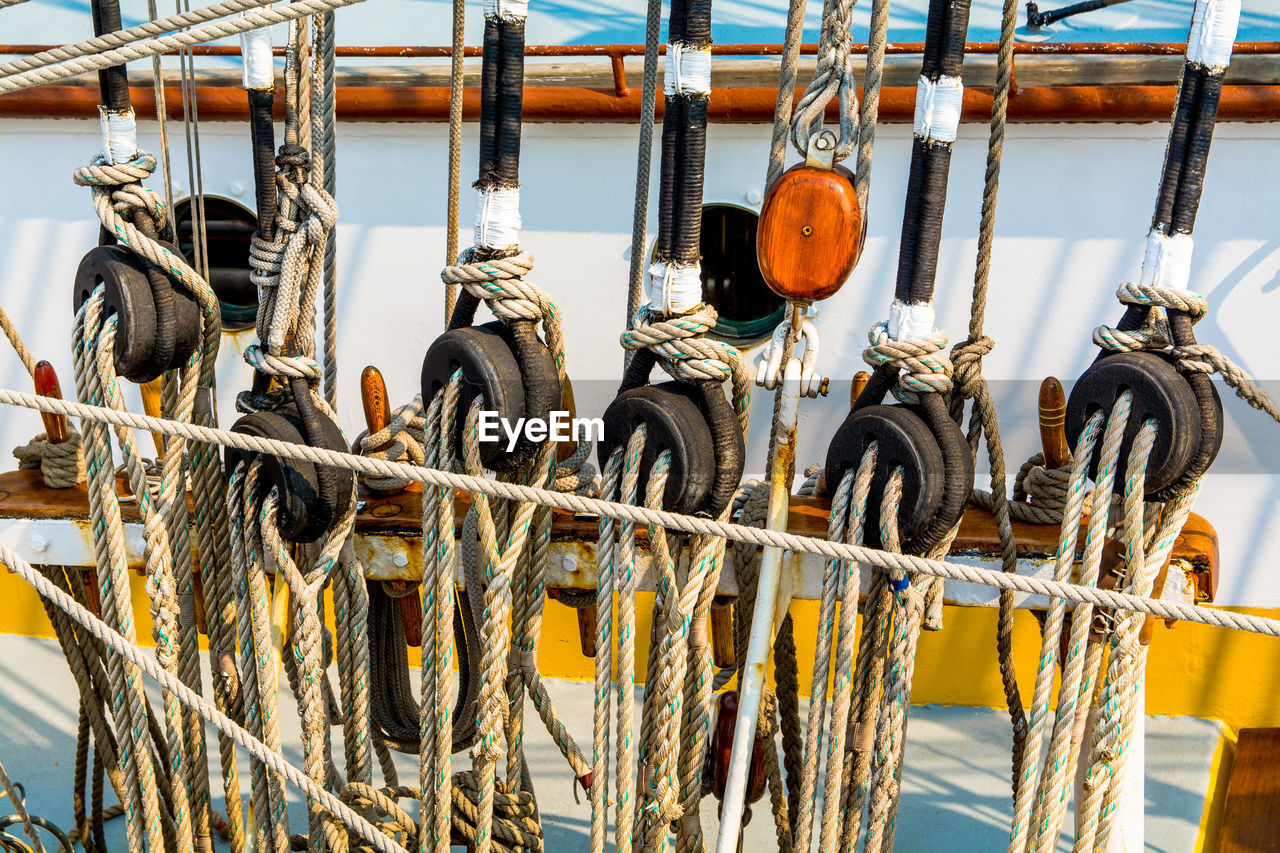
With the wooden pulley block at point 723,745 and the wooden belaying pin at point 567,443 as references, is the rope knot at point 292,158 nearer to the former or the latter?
the wooden belaying pin at point 567,443

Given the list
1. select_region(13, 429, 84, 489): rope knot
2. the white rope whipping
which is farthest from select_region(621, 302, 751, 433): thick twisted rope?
select_region(13, 429, 84, 489): rope knot

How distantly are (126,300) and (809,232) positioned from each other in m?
0.85

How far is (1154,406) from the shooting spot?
1.15 meters

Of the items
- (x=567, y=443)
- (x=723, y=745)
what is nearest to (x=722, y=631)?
(x=723, y=745)

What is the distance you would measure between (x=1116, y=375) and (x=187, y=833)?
140 cm

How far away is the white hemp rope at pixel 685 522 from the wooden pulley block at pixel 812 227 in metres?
0.30

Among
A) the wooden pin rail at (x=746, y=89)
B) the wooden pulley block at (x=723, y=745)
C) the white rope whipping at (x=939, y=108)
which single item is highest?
the wooden pin rail at (x=746, y=89)

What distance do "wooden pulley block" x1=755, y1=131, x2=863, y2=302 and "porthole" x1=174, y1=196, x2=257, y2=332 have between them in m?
1.67

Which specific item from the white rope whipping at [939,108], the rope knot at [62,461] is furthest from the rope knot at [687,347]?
the rope knot at [62,461]

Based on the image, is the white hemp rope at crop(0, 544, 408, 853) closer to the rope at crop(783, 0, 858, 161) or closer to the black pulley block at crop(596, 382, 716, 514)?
Answer: the black pulley block at crop(596, 382, 716, 514)

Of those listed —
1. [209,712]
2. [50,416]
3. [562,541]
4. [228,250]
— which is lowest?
[209,712]

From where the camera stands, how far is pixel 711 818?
237 cm

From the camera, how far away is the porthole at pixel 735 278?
7.51ft

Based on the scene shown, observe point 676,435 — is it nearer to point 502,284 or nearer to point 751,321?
point 502,284
